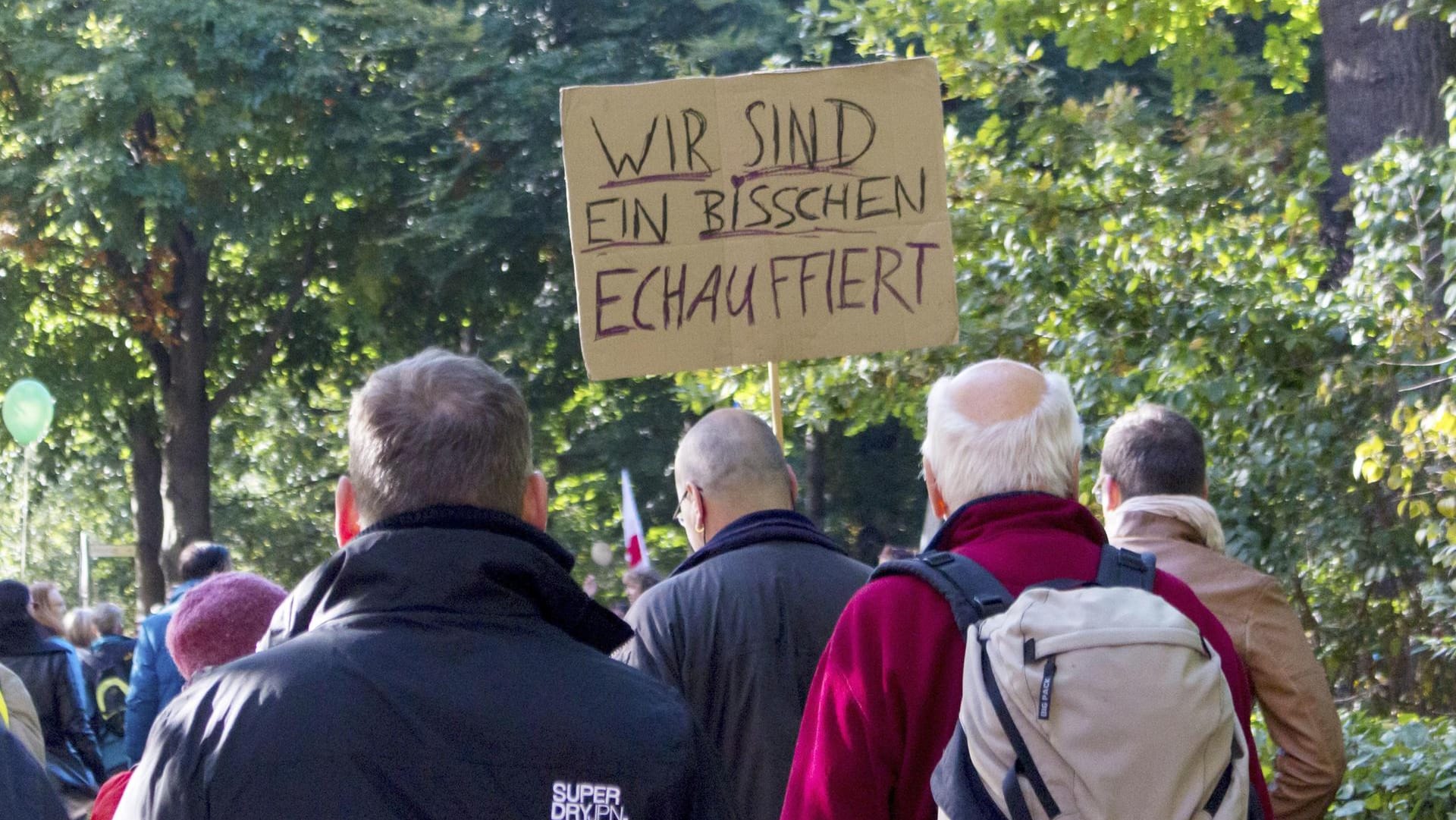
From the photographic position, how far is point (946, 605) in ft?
7.62

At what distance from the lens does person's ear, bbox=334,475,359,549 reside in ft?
7.01

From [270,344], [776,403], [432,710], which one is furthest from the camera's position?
[270,344]

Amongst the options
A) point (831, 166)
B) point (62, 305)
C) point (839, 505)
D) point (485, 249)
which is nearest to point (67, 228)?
point (62, 305)

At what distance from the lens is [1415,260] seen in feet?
18.1

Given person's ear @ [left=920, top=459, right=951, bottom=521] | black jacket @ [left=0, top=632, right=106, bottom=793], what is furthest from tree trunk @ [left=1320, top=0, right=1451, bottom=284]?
black jacket @ [left=0, top=632, right=106, bottom=793]

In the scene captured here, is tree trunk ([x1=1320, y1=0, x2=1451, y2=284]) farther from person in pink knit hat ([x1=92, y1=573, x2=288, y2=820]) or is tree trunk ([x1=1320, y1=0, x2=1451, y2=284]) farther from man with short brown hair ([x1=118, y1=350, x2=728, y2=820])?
man with short brown hair ([x1=118, y1=350, x2=728, y2=820])

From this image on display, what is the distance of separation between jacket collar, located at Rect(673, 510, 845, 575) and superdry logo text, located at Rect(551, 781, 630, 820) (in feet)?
5.44

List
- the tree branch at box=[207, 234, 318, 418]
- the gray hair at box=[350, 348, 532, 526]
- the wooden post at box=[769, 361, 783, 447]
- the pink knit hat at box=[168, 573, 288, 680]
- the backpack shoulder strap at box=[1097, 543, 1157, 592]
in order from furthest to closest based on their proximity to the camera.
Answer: the tree branch at box=[207, 234, 318, 418] → the wooden post at box=[769, 361, 783, 447] → the pink knit hat at box=[168, 573, 288, 680] → the backpack shoulder strap at box=[1097, 543, 1157, 592] → the gray hair at box=[350, 348, 532, 526]

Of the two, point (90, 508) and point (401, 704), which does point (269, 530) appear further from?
point (401, 704)

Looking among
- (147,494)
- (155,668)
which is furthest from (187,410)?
(155,668)

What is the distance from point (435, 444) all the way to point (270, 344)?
17.6 metres

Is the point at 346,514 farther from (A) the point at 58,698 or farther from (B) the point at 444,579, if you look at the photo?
(A) the point at 58,698

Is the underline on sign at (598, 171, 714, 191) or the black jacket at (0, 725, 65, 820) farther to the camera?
the underline on sign at (598, 171, 714, 191)

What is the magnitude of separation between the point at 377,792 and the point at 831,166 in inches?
114
